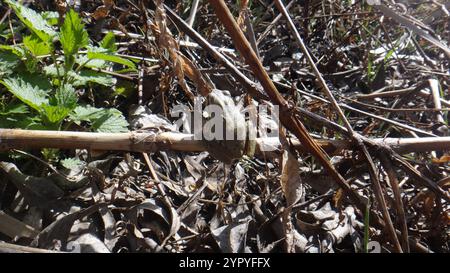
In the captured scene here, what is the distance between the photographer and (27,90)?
5.28 feet

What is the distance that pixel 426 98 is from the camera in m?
2.14

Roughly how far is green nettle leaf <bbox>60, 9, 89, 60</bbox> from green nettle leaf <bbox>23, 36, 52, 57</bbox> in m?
0.07

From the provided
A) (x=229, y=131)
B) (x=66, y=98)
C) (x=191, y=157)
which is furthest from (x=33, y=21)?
(x=229, y=131)

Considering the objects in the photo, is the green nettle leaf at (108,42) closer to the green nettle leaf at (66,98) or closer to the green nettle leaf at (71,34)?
the green nettle leaf at (71,34)

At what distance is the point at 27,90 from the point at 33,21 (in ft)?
0.92

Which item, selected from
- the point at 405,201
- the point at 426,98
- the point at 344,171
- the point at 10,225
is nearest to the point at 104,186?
the point at 10,225

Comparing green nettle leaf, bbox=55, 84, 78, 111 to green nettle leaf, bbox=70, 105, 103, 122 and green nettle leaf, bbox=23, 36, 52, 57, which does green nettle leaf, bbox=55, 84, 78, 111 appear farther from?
green nettle leaf, bbox=23, 36, 52, 57

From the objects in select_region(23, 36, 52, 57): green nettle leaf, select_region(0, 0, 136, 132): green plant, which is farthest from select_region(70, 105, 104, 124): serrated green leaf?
select_region(23, 36, 52, 57): green nettle leaf

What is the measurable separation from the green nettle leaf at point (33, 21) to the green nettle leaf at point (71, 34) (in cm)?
8

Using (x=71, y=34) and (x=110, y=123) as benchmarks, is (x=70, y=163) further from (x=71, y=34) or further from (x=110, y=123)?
(x=71, y=34)

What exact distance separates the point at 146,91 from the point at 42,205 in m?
0.66

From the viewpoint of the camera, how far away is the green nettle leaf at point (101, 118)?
1.64 metres

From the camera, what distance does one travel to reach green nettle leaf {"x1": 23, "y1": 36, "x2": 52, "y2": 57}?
1.68 metres
